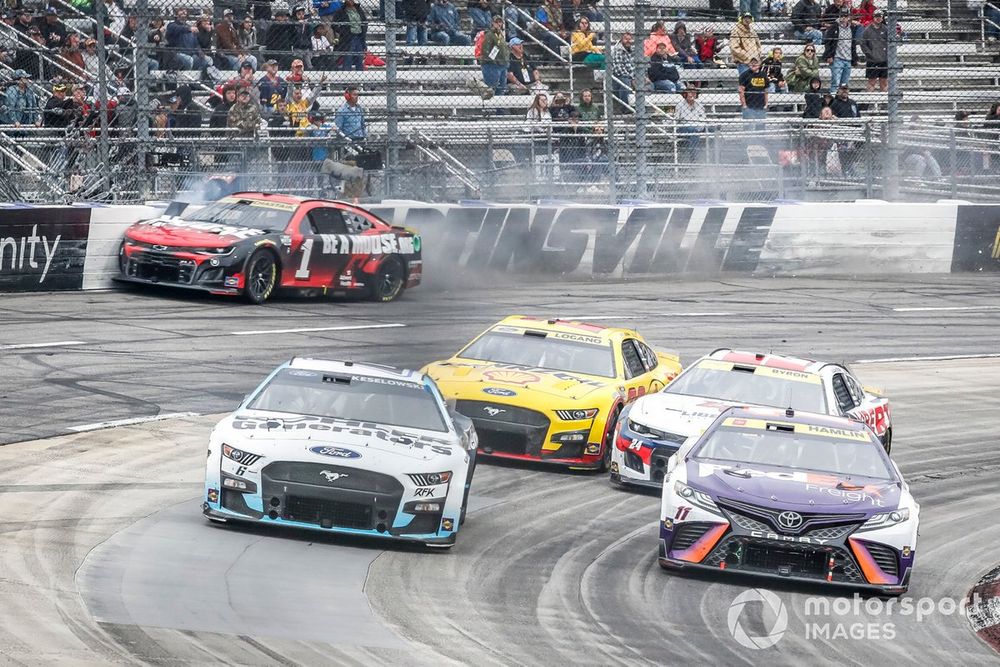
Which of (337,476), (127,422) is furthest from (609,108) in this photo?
(337,476)

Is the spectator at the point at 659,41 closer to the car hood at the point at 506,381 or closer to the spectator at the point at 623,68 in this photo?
the spectator at the point at 623,68

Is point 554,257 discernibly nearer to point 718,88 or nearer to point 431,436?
point 718,88

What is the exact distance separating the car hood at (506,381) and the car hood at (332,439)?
2.46 m

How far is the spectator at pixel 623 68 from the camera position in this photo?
24.0m

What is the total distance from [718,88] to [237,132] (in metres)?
8.92

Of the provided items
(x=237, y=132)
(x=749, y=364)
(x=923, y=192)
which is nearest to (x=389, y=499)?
(x=749, y=364)

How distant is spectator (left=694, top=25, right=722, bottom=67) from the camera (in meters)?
26.5

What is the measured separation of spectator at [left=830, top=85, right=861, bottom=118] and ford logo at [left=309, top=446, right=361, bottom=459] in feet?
59.8

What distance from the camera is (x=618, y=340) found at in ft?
48.5

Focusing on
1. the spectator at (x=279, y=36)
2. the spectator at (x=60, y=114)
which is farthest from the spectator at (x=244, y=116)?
the spectator at (x=60, y=114)

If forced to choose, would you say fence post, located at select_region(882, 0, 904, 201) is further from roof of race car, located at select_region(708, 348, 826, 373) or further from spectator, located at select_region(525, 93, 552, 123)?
roof of race car, located at select_region(708, 348, 826, 373)

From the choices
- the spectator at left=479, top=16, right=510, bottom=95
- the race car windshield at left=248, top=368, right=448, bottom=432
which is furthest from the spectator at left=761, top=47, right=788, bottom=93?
the race car windshield at left=248, top=368, right=448, bottom=432

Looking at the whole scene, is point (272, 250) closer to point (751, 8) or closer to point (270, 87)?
point (270, 87)

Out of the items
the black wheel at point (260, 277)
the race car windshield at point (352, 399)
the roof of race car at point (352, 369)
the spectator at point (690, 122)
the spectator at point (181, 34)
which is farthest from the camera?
the spectator at point (690, 122)
